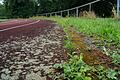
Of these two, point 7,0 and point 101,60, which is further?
point 7,0

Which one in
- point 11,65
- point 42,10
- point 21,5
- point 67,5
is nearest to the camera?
point 11,65

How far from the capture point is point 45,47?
4.12 metres

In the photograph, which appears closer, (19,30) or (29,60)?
(29,60)

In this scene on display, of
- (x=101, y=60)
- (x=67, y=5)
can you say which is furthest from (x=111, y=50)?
(x=67, y=5)

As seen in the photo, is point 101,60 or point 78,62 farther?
point 101,60

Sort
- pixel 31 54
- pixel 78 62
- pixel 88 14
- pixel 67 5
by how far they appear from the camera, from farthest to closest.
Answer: pixel 67 5
pixel 88 14
pixel 31 54
pixel 78 62

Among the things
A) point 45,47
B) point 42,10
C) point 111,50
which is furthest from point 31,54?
point 42,10

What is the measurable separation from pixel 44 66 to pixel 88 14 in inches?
428

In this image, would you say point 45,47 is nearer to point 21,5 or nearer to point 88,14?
point 88,14

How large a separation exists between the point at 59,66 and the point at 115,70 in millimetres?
584

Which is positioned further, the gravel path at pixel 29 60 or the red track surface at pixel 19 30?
the red track surface at pixel 19 30

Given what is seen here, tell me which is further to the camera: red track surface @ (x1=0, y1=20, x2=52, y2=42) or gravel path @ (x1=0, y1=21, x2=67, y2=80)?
red track surface @ (x1=0, y1=20, x2=52, y2=42)

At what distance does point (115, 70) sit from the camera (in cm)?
280

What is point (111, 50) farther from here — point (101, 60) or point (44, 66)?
point (44, 66)
